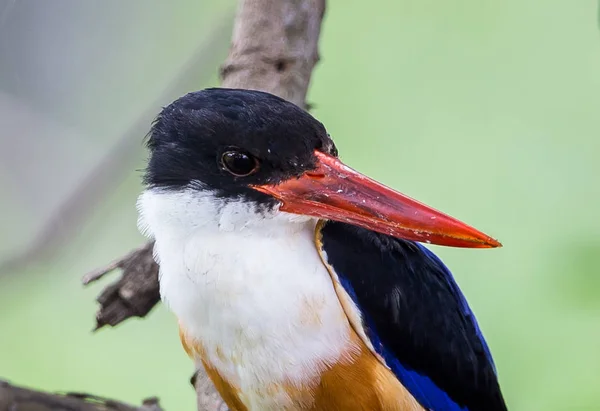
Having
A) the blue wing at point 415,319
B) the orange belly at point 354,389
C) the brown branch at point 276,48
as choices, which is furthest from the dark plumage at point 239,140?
the brown branch at point 276,48

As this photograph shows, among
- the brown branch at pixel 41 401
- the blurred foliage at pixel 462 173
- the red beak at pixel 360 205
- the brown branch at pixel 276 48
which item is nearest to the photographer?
the brown branch at pixel 41 401

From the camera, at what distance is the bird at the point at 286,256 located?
3.80ft

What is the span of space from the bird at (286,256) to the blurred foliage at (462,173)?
1051 millimetres

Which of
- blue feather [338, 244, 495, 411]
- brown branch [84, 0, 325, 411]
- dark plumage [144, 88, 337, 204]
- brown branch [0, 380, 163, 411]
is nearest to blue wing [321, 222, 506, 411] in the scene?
blue feather [338, 244, 495, 411]

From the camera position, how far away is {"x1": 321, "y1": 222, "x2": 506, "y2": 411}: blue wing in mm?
1212

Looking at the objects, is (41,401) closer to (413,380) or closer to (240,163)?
(240,163)

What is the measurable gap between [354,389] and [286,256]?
222 millimetres

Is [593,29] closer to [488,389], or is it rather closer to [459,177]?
[459,177]

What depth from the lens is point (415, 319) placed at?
1254 millimetres

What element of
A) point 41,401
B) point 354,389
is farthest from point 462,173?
point 41,401

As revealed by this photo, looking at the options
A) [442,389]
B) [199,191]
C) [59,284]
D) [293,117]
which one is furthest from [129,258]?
[59,284]

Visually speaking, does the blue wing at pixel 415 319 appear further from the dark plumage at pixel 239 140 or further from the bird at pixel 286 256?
the dark plumage at pixel 239 140

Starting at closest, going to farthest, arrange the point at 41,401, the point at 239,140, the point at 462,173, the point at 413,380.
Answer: the point at 41,401 < the point at 239,140 < the point at 413,380 < the point at 462,173

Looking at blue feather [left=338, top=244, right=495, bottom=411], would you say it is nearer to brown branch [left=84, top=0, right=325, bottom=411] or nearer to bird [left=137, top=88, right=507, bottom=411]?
bird [left=137, top=88, right=507, bottom=411]
